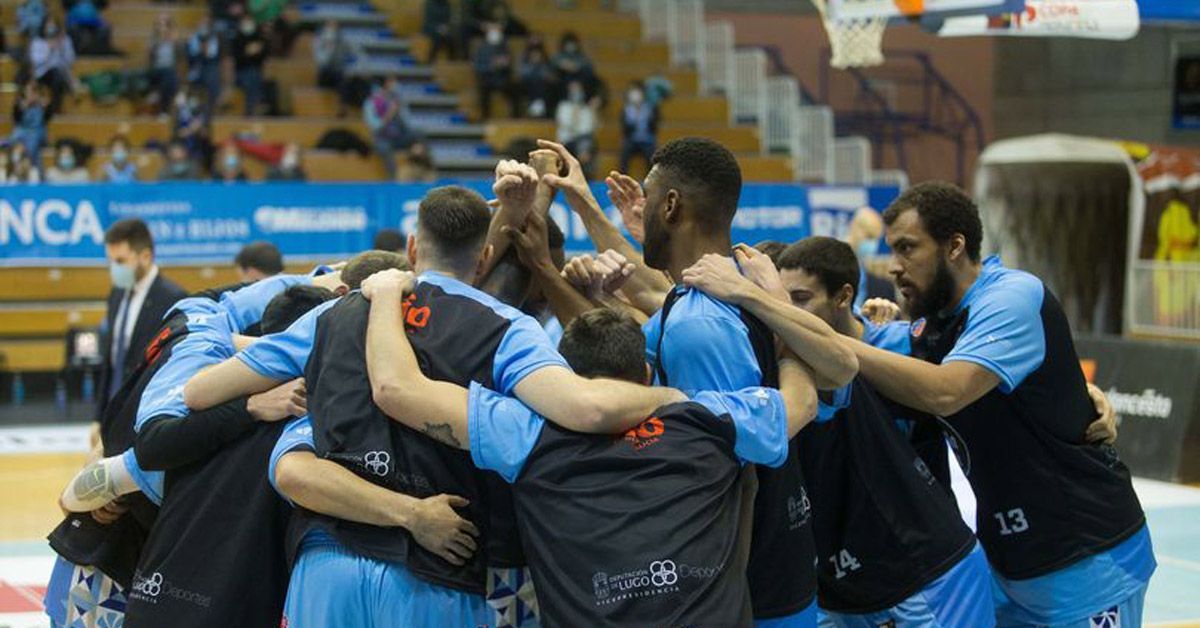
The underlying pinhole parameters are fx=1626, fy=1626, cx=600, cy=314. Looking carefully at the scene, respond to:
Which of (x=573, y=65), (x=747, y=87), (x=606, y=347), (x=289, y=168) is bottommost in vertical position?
(x=289, y=168)

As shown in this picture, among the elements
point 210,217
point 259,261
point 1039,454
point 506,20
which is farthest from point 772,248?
point 506,20

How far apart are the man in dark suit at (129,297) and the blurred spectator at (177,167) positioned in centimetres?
878

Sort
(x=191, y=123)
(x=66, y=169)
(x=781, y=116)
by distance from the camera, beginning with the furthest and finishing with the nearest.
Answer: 1. (x=781, y=116)
2. (x=191, y=123)
3. (x=66, y=169)

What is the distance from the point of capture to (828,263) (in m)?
5.03

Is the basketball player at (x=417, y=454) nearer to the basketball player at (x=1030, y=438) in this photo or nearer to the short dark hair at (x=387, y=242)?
the basketball player at (x=1030, y=438)

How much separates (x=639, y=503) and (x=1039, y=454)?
180cm

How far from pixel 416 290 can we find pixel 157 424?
37.9 inches

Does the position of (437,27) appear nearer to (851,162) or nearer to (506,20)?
(506,20)

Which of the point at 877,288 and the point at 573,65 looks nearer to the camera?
the point at 877,288

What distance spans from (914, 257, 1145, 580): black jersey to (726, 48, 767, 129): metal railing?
2099 centimetres

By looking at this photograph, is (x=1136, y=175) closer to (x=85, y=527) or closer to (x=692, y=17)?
(x=692, y=17)

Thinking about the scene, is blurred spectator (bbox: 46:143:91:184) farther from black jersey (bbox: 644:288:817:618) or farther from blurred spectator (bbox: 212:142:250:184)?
black jersey (bbox: 644:288:817:618)

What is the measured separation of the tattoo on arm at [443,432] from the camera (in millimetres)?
4273

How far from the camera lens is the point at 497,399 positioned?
4273 mm
